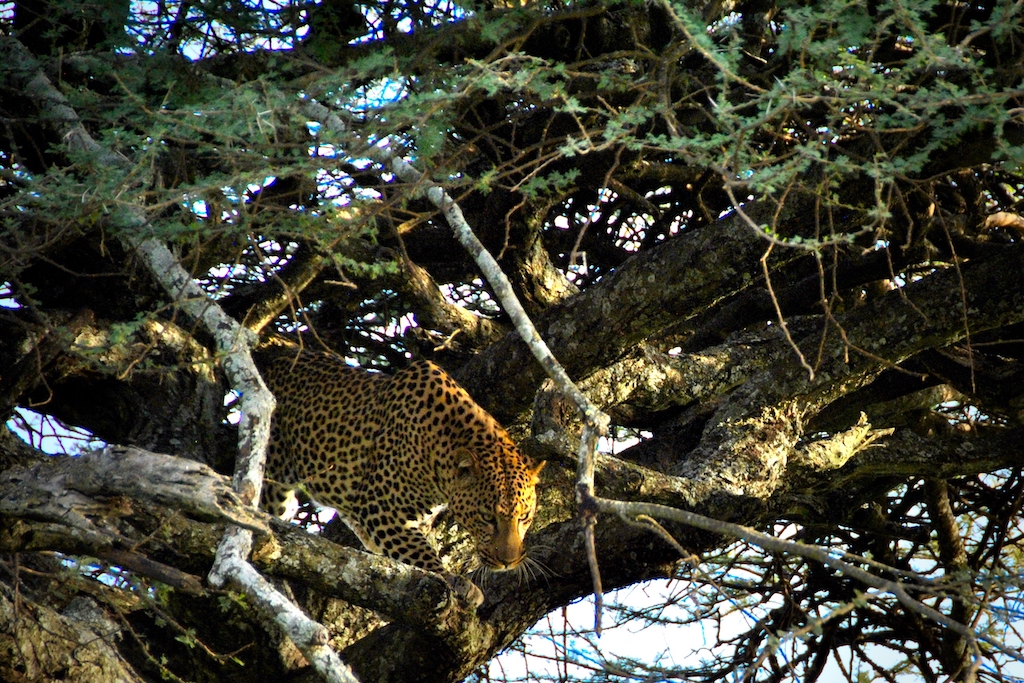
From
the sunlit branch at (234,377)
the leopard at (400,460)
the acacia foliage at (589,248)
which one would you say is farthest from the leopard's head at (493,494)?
the sunlit branch at (234,377)

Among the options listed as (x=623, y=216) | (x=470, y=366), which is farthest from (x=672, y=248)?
(x=623, y=216)

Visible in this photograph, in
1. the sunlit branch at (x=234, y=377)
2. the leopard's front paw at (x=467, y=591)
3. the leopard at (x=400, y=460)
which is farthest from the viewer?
the leopard at (x=400, y=460)

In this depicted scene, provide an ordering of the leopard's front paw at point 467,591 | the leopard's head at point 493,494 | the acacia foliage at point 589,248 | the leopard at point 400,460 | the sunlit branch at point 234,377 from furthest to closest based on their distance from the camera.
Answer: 1. the leopard at point 400,460
2. the leopard's head at point 493,494
3. the leopard's front paw at point 467,591
4. the acacia foliage at point 589,248
5. the sunlit branch at point 234,377

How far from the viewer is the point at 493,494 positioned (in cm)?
545

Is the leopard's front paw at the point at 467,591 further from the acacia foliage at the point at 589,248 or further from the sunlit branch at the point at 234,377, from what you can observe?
the sunlit branch at the point at 234,377

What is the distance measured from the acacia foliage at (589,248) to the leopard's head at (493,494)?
33 cm

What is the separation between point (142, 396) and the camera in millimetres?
5527

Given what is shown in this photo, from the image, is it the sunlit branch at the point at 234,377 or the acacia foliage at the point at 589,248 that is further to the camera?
the acacia foliage at the point at 589,248

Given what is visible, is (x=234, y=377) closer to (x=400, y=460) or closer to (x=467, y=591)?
(x=467, y=591)

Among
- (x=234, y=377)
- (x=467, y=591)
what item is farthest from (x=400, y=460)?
(x=234, y=377)

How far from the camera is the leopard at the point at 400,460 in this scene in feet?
18.1

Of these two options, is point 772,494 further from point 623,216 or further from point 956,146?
point 623,216

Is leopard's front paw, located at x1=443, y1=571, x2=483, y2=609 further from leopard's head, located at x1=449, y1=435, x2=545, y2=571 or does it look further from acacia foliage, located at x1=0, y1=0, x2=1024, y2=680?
leopard's head, located at x1=449, y1=435, x2=545, y2=571

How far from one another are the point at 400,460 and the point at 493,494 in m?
0.67
